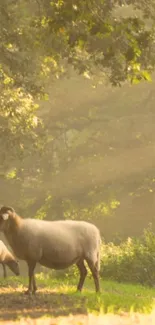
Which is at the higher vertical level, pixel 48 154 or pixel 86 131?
pixel 86 131

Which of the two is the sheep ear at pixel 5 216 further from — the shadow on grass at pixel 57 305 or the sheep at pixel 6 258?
the sheep at pixel 6 258

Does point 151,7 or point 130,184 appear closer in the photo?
point 151,7

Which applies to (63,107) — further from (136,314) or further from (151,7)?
(136,314)

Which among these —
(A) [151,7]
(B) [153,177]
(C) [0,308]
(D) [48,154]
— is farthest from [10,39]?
(B) [153,177]

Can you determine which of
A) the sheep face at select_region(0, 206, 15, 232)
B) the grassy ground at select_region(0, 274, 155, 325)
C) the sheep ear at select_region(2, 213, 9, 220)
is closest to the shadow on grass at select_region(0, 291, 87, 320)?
the grassy ground at select_region(0, 274, 155, 325)

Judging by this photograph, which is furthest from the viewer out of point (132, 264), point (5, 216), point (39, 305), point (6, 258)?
point (132, 264)

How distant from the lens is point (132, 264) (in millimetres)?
18391

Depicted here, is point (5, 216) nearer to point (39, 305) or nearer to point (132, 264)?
point (39, 305)

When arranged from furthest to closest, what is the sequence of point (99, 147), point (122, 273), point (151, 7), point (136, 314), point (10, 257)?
point (99, 147)
point (122, 273)
point (10, 257)
point (151, 7)
point (136, 314)

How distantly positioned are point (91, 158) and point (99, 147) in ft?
4.32

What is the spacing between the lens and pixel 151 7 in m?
14.6

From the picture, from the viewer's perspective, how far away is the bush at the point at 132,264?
58.2ft

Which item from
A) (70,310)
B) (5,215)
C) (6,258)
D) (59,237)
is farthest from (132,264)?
(70,310)

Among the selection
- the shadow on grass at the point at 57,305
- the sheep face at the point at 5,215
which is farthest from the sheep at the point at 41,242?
the shadow on grass at the point at 57,305
